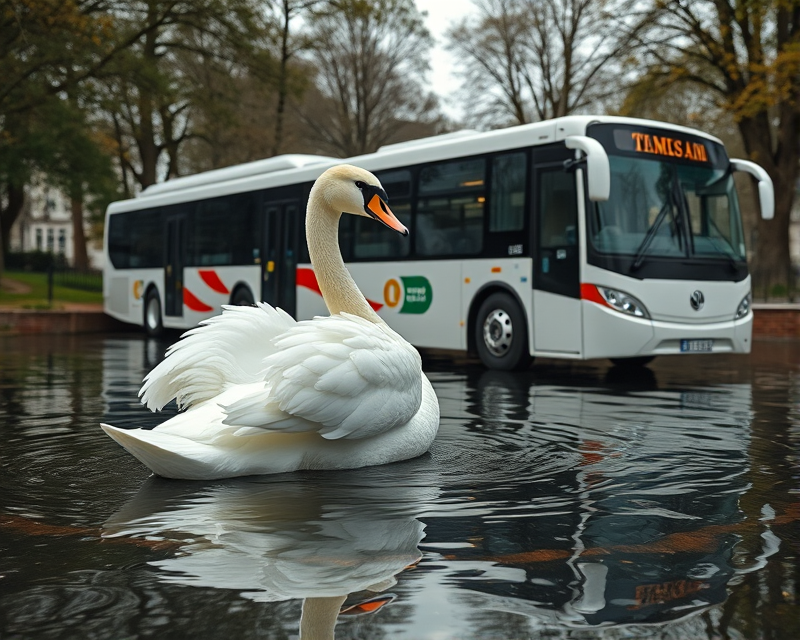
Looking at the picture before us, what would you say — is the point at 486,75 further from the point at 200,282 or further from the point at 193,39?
the point at 200,282

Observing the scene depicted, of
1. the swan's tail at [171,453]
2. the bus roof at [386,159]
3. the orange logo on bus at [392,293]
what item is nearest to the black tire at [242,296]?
the bus roof at [386,159]

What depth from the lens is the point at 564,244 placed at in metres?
13.7

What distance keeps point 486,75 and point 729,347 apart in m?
29.0

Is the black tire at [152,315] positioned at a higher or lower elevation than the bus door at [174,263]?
lower

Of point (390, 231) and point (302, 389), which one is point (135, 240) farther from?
point (302, 389)

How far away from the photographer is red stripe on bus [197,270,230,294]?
22.4m

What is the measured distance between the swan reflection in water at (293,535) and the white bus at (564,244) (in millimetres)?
7793

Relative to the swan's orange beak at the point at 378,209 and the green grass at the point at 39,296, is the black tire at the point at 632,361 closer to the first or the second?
the swan's orange beak at the point at 378,209

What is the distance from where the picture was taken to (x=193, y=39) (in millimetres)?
36594

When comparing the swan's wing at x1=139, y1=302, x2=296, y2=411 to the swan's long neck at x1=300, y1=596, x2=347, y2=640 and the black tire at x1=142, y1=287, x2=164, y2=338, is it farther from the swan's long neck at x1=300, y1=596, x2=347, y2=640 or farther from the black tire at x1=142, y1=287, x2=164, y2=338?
the black tire at x1=142, y1=287, x2=164, y2=338

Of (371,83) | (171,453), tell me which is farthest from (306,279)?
(371,83)

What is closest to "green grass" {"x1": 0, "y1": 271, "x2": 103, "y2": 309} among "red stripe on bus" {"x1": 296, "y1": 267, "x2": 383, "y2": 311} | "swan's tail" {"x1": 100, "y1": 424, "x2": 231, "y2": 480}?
"red stripe on bus" {"x1": 296, "y1": 267, "x2": 383, "y2": 311}

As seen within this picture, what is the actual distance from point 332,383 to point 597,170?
7.95 meters

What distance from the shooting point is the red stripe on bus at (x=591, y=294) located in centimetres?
1312
